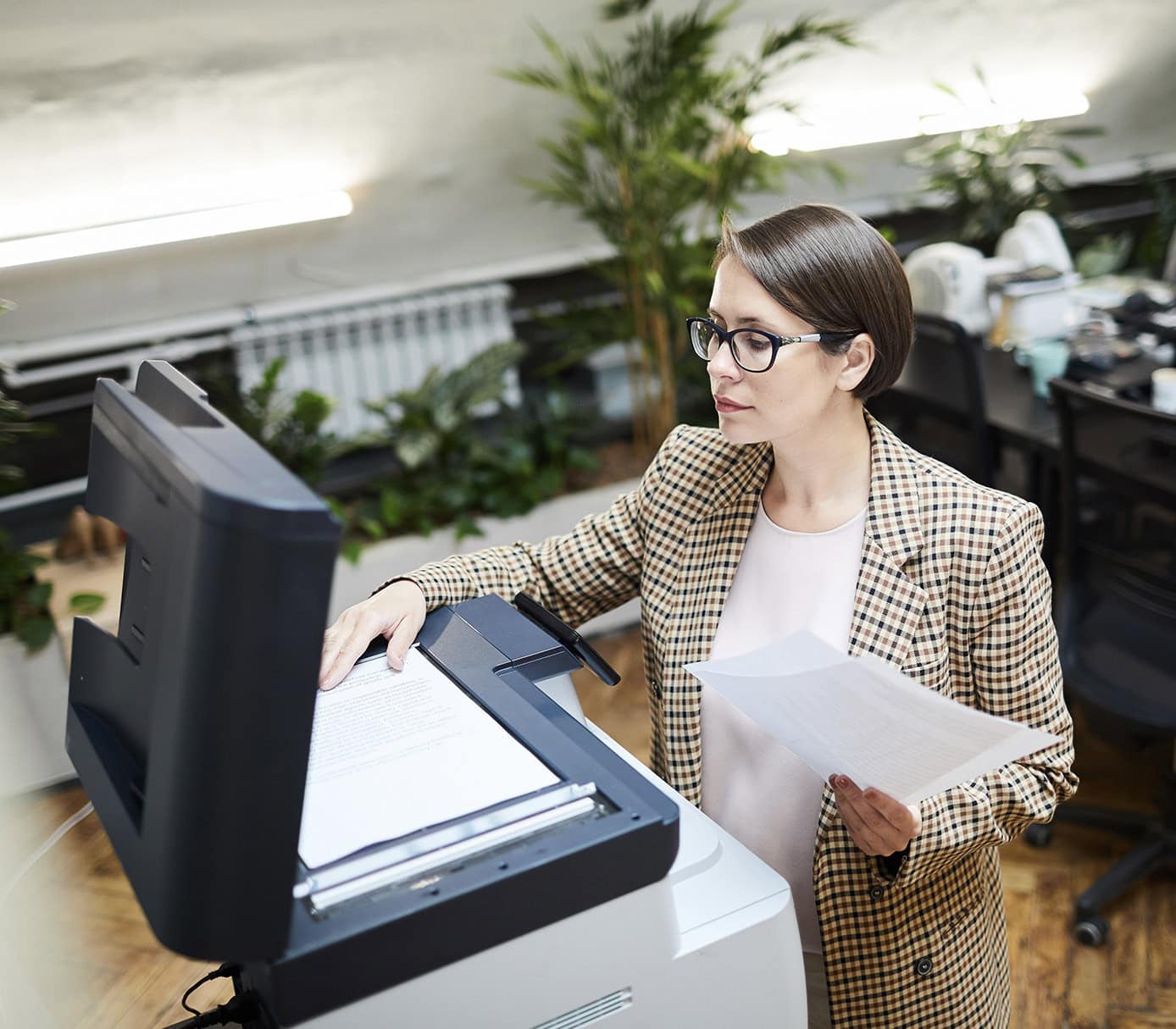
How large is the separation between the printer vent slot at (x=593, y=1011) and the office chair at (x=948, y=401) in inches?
85.0

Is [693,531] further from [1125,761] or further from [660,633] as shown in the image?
[1125,761]

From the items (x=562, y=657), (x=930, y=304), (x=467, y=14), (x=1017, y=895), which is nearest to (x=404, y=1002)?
(x=562, y=657)

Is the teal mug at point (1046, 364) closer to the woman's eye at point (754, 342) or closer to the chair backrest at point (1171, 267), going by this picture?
the chair backrest at point (1171, 267)

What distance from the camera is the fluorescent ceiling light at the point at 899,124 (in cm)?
430

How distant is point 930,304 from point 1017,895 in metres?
1.94

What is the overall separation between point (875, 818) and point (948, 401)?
6.75 feet

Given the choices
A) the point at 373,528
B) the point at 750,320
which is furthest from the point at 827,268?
the point at 373,528

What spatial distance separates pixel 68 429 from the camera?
386cm

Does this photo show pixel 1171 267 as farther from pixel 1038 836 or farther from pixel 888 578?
pixel 888 578

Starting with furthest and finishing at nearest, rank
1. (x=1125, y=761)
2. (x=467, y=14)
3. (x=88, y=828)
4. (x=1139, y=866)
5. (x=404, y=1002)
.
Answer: (x=467, y=14)
(x=1125, y=761)
(x=1139, y=866)
(x=88, y=828)
(x=404, y=1002)

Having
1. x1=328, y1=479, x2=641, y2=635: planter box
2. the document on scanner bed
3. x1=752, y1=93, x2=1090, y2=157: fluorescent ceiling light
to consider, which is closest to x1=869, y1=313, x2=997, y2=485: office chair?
x1=328, y1=479, x2=641, y2=635: planter box

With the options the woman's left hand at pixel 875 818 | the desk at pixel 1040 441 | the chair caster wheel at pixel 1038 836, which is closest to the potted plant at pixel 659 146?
the desk at pixel 1040 441

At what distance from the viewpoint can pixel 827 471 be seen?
124 centimetres

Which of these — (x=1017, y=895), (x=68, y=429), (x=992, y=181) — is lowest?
(x=1017, y=895)
